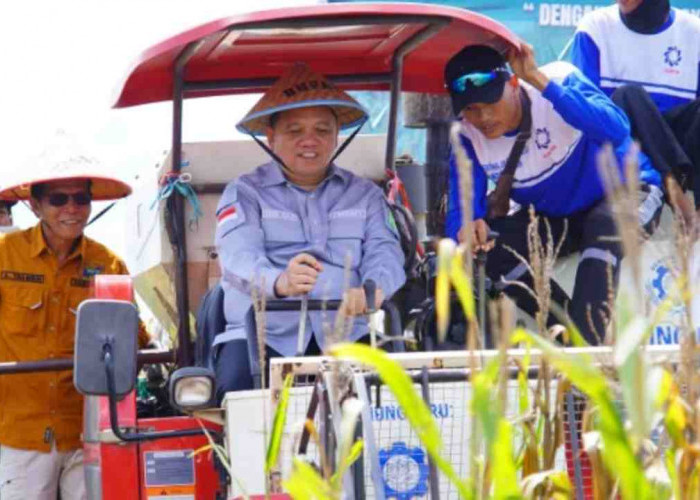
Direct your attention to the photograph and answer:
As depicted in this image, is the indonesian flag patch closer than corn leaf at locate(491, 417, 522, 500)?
No

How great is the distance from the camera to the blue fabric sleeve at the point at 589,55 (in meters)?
6.84

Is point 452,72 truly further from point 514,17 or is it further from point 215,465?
point 514,17

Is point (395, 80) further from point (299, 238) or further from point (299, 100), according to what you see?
point (299, 238)

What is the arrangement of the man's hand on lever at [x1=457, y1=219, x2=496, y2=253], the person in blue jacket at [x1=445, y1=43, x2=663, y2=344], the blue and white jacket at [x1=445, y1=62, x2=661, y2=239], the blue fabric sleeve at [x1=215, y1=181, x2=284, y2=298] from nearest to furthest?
the blue fabric sleeve at [x1=215, y1=181, x2=284, y2=298] < the man's hand on lever at [x1=457, y1=219, x2=496, y2=253] < the person in blue jacket at [x1=445, y1=43, x2=663, y2=344] < the blue and white jacket at [x1=445, y1=62, x2=661, y2=239]

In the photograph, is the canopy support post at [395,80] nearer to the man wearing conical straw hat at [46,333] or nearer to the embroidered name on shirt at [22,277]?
the man wearing conical straw hat at [46,333]

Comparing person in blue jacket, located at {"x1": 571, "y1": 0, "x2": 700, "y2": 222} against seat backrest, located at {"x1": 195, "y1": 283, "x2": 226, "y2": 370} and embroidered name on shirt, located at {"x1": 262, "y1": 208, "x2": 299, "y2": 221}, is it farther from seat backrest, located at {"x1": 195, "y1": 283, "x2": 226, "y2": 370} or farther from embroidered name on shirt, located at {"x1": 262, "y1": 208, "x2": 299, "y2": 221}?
seat backrest, located at {"x1": 195, "y1": 283, "x2": 226, "y2": 370}

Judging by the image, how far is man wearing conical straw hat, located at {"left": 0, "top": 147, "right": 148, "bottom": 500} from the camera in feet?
23.6

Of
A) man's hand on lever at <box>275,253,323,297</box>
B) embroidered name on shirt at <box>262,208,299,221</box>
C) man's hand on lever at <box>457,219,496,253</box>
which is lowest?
man's hand on lever at <box>275,253,323,297</box>

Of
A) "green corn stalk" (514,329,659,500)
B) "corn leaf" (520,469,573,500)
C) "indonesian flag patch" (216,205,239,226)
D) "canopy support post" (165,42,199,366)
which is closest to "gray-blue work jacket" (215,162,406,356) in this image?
"indonesian flag patch" (216,205,239,226)

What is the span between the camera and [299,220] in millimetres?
5766

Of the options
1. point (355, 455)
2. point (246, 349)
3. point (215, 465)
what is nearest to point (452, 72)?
point (246, 349)

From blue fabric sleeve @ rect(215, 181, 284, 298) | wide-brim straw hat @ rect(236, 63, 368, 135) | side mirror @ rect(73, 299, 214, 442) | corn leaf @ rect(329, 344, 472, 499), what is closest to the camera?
corn leaf @ rect(329, 344, 472, 499)

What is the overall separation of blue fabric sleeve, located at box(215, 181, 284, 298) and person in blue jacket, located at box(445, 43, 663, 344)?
809mm

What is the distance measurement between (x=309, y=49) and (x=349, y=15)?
3.24 feet
